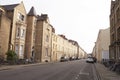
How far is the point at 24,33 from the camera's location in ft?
142

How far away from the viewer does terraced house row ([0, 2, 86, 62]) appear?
121ft

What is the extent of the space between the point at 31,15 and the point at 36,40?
7970 millimetres

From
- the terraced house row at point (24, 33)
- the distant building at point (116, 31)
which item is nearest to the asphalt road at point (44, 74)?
the distant building at point (116, 31)

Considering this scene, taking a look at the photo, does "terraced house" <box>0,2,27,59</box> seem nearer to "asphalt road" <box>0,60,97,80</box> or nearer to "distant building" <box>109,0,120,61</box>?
"asphalt road" <box>0,60,97,80</box>

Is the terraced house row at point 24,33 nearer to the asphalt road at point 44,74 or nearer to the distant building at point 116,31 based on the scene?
the asphalt road at point 44,74

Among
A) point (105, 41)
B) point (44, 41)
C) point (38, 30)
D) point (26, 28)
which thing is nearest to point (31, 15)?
point (26, 28)

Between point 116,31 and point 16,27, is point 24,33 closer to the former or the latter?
point 16,27

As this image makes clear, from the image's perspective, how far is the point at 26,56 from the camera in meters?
45.4

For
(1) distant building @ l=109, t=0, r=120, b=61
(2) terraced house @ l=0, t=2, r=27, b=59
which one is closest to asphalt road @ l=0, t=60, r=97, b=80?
(1) distant building @ l=109, t=0, r=120, b=61

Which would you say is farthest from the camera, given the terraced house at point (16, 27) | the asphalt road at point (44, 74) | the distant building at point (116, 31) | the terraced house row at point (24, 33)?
the terraced house at point (16, 27)

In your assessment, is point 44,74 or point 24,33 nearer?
point 44,74

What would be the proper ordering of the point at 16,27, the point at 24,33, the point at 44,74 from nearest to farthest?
1. the point at 44,74
2. the point at 16,27
3. the point at 24,33

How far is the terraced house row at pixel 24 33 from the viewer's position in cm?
3678

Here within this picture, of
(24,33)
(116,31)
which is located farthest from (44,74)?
(24,33)
